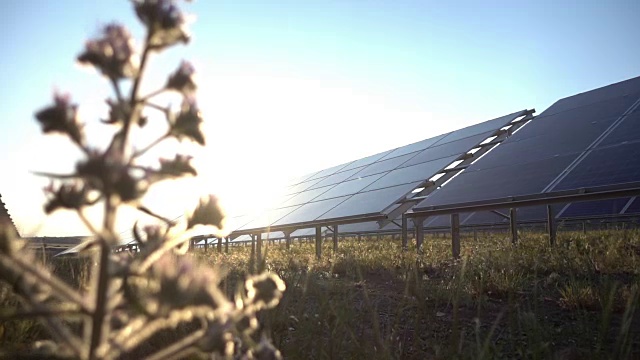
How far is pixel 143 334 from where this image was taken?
2.76ft

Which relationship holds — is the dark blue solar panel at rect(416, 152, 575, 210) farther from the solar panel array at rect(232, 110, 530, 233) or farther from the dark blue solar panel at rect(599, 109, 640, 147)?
the dark blue solar panel at rect(599, 109, 640, 147)

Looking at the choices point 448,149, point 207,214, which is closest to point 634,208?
point 448,149

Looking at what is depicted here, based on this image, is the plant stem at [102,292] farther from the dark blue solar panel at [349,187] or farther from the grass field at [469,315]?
the dark blue solar panel at [349,187]

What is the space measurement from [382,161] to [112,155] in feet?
52.0

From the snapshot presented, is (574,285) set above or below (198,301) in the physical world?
below

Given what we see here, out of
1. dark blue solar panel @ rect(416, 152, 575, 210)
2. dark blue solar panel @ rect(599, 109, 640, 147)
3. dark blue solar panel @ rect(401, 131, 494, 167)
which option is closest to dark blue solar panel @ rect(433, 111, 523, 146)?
dark blue solar panel @ rect(401, 131, 494, 167)

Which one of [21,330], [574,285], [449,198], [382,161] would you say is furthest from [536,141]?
[21,330]

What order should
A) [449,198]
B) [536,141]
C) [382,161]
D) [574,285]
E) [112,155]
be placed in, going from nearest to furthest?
1. [112,155]
2. [574,285]
3. [449,198]
4. [536,141]
5. [382,161]

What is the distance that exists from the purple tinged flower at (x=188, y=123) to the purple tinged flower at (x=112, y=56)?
0.12m

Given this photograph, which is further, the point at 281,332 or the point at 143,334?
the point at 281,332

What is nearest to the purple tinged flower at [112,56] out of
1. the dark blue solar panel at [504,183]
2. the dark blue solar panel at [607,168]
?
the dark blue solar panel at [504,183]

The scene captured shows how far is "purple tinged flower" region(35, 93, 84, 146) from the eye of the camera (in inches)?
34.2

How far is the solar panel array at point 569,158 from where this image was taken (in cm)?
977

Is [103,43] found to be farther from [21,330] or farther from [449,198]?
[449,198]
